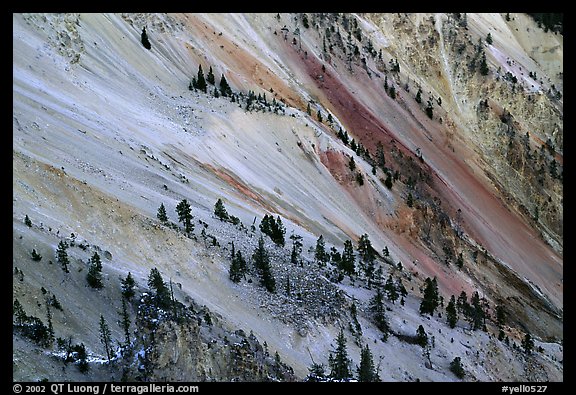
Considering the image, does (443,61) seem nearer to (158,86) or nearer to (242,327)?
(158,86)

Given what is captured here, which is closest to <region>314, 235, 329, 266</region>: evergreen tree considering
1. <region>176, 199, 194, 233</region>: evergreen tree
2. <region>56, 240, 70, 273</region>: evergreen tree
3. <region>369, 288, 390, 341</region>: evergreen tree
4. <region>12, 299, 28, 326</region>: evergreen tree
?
<region>369, 288, 390, 341</region>: evergreen tree

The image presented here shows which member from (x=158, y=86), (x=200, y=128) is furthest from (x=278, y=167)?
(x=158, y=86)

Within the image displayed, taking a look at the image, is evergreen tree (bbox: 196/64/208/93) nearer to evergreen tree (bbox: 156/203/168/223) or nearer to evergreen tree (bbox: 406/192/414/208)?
evergreen tree (bbox: 406/192/414/208)

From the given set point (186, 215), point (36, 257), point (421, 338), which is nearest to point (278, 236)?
point (186, 215)

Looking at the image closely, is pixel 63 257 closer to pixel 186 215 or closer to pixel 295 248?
pixel 186 215

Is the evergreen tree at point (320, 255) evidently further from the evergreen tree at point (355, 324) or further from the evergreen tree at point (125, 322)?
the evergreen tree at point (125, 322)

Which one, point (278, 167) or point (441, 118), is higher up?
point (441, 118)
